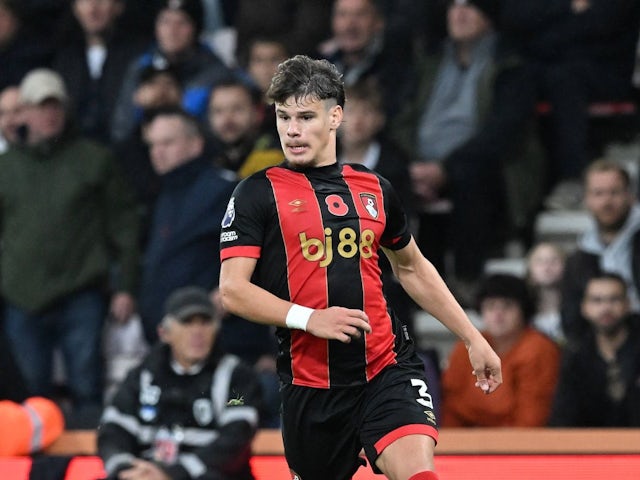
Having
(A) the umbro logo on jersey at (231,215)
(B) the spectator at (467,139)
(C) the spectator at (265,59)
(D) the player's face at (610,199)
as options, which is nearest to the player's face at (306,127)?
(A) the umbro logo on jersey at (231,215)

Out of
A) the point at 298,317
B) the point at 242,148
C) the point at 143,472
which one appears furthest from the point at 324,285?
the point at 242,148

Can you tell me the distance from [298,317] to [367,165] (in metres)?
3.60

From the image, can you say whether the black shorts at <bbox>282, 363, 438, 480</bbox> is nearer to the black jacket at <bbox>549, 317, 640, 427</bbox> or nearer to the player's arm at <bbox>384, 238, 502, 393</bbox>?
the player's arm at <bbox>384, 238, 502, 393</bbox>

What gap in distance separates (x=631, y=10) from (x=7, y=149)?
3.77 metres

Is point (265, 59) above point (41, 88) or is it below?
above

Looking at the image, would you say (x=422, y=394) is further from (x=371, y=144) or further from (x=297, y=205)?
(x=371, y=144)

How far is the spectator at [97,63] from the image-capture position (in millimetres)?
9086

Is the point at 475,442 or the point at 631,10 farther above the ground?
the point at 631,10

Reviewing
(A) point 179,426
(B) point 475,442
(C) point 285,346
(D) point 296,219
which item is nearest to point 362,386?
(C) point 285,346

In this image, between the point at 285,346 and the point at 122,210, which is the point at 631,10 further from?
the point at 285,346

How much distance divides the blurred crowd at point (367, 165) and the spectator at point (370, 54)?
12 millimetres

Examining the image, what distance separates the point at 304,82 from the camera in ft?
14.4

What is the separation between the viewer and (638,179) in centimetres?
809

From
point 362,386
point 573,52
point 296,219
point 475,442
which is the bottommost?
point 475,442
